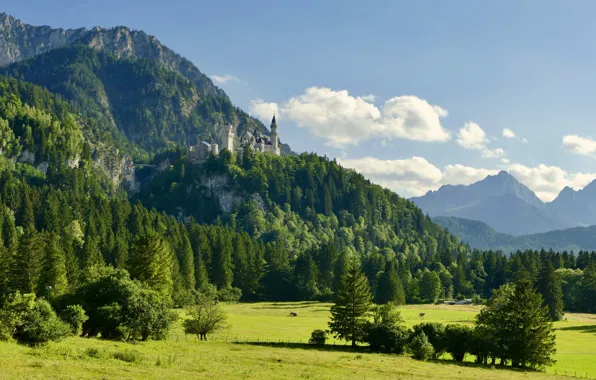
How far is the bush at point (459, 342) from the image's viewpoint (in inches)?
2913

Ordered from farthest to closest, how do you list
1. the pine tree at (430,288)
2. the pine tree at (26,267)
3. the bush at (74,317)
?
the pine tree at (430,288), the pine tree at (26,267), the bush at (74,317)

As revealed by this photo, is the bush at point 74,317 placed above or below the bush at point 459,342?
above

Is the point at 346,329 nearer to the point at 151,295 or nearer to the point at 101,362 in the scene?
the point at 151,295

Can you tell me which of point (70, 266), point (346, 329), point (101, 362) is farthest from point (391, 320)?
point (70, 266)

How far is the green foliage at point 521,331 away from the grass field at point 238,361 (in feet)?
10.1

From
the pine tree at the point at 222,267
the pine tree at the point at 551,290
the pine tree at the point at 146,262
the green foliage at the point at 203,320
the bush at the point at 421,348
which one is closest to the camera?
the bush at the point at 421,348

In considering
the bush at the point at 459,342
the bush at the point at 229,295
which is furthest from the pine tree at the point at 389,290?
the bush at the point at 459,342

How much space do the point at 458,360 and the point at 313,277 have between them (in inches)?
4139

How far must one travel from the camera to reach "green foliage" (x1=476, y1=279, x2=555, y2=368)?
7144 centimetres

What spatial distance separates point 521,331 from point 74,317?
5604 cm

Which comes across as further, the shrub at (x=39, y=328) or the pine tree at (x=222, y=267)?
the pine tree at (x=222, y=267)

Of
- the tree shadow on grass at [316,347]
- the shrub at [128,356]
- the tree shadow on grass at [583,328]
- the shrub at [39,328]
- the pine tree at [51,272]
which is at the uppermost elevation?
the pine tree at [51,272]

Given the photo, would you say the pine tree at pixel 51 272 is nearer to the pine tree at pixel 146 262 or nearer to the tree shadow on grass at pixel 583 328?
the pine tree at pixel 146 262

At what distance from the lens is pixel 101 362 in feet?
157
